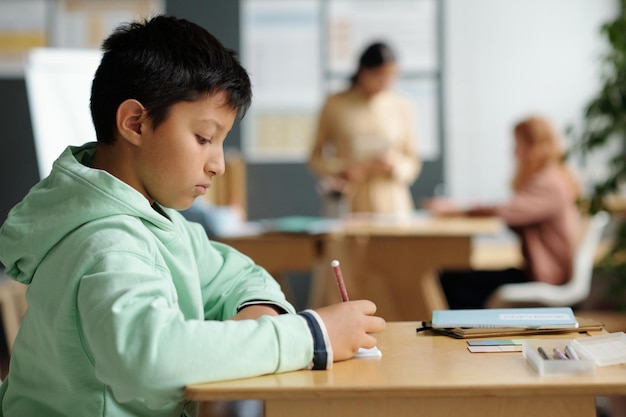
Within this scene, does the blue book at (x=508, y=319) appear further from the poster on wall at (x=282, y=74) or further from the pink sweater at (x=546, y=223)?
the poster on wall at (x=282, y=74)

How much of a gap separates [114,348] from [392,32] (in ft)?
17.3

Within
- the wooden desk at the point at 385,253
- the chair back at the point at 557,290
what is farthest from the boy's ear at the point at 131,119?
the chair back at the point at 557,290

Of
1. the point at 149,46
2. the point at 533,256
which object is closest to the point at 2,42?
the point at 533,256

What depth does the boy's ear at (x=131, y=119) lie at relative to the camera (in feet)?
3.92

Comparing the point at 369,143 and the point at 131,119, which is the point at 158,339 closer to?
the point at 131,119

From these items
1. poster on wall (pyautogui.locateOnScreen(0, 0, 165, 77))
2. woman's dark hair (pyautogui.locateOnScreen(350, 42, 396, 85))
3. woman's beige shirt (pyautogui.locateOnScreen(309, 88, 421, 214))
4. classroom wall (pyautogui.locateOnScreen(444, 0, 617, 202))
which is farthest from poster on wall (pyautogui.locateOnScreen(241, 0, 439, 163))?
woman's dark hair (pyautogui.locateOnScreen(350, 42, 396, 85))

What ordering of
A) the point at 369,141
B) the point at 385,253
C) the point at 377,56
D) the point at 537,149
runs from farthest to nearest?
the point at 369,141 < the point at 377,56 < the point at 537,149 < the point at 385,253

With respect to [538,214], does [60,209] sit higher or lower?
higher

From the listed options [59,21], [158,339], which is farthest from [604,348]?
[59,21]

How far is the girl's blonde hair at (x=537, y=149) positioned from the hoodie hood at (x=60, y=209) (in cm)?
332

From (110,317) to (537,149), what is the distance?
11.6 ft

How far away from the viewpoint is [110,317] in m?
0.99

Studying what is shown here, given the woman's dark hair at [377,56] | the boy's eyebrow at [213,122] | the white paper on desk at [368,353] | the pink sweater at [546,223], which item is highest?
the woman's dark hair at [377,56]

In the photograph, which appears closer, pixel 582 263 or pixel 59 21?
pixel 582 263
